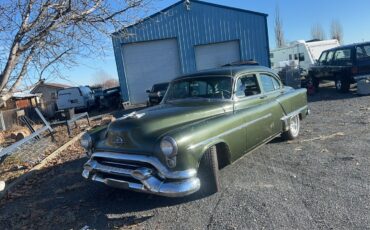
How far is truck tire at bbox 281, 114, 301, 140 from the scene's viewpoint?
6.91 m

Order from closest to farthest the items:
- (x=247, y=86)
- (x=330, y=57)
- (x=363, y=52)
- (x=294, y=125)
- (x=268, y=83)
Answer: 1. (x=247, y=86)
2. (x=268, y=83)
3. (x=294, y=125)
4. (x=363, y=52)
5. (x=330, y=57)

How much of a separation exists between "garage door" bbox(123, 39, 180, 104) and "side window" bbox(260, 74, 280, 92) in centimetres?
1271

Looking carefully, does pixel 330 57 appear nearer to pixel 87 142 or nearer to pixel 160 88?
pixel 160 88

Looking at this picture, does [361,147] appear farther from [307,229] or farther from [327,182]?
[307,229]

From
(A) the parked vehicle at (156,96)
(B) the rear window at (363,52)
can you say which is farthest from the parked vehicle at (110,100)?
(B) the rear window at (363,52)

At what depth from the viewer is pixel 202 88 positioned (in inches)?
223

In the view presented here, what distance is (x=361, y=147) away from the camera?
6023 millimetres

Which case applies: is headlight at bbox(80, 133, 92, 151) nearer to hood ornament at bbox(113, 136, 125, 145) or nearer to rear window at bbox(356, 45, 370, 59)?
hood ornament at bbox(113, 136, 125, 145)

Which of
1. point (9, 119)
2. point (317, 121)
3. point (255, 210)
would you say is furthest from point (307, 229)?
point (9, 119)

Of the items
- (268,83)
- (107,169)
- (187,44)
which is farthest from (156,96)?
(107,169)

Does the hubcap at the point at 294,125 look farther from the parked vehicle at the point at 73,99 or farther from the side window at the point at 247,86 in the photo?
the parked vehicle at the point at 73,99

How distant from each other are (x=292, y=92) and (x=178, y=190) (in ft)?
13.9

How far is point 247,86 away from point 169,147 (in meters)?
2.38

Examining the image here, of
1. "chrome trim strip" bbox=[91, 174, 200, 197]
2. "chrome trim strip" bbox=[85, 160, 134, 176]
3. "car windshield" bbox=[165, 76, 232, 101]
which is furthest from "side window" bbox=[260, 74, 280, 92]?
"chrome trim strip" bbox=[85, 160, 134, 176]
